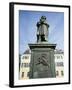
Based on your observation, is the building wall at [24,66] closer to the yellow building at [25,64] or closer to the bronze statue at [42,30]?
the yellow building at [25,64]

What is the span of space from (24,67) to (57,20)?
0.28 m

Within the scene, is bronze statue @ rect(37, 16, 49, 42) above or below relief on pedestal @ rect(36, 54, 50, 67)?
above

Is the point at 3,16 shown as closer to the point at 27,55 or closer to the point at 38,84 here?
the point at 27,55

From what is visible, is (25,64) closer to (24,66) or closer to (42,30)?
(24,66)

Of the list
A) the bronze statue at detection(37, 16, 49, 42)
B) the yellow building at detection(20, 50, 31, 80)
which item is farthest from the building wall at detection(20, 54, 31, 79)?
the bronze statue at detection(37, 16, 49, 42)

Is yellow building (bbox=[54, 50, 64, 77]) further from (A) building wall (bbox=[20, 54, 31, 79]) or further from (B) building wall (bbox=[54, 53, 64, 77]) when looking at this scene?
(A) building wall (bbox=[20, 54, 31, 79])

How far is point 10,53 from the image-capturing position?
1283mm

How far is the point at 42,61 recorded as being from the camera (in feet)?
4.42

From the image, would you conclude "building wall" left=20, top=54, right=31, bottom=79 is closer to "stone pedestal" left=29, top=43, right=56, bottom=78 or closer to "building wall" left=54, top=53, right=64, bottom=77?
"stone pedestal" left=29, top=43, right=56, bottom=78

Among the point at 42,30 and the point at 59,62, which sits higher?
the point at 42,30

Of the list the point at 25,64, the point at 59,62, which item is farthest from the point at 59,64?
the point at 25,64

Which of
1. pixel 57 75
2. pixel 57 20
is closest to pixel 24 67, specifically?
pixel 57 75

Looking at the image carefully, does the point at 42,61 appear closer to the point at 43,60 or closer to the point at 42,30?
the point at 43,60

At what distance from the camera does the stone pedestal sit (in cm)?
133
